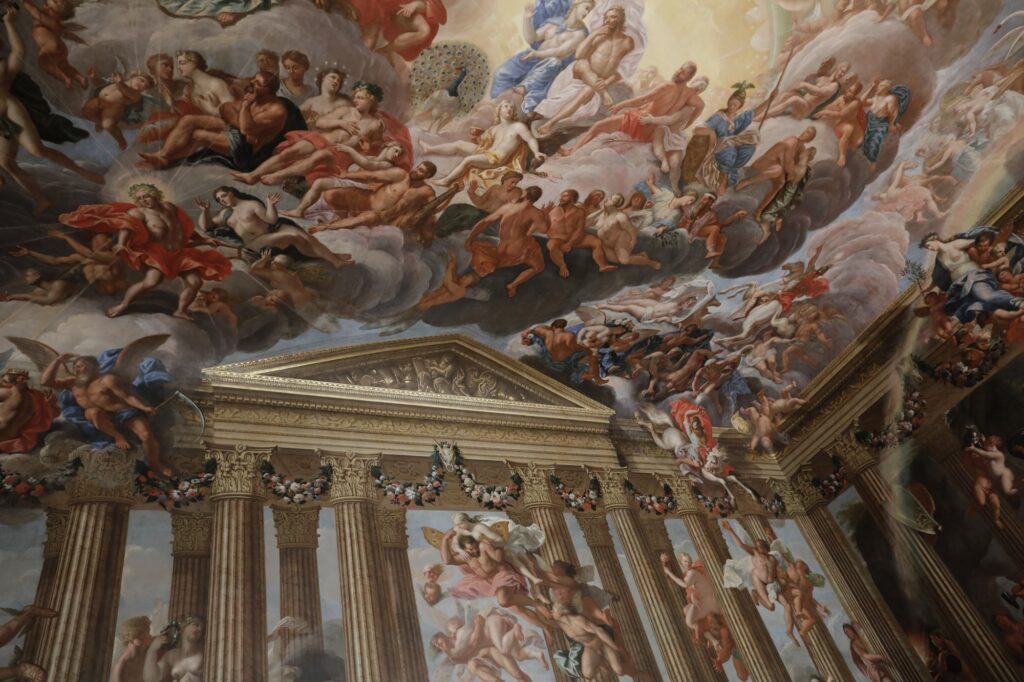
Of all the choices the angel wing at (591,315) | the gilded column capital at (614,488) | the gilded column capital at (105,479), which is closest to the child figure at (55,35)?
the gilded column capital at (105,479)

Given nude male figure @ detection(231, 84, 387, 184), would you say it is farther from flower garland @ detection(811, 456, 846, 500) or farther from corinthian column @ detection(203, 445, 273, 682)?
flower garland @ detection(811, 456, 846, 500)

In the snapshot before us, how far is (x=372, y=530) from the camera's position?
28.7 ft

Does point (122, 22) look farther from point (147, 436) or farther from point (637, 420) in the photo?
point (637, 420)

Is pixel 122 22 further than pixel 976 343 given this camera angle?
No

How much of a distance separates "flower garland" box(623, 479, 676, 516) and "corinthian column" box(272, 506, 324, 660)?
4.57 m

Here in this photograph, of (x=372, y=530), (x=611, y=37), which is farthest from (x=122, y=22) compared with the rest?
(x=372, y=530)

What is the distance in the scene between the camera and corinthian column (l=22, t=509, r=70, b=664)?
6.75 m

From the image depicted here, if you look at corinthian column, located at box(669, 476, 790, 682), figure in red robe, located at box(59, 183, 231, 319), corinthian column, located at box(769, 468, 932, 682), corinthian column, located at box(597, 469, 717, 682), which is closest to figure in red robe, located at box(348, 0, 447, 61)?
figure in red robe, located at box(59, 183, 231, 319)

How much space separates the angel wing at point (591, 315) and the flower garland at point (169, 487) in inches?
209

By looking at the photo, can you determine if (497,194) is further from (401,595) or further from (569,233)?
(401,595)

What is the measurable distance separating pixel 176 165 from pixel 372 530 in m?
4.48

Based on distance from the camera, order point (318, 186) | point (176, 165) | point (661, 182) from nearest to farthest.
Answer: point (176, 165) < point (318, 186) < point (661, 182)

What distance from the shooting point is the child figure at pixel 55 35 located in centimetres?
664

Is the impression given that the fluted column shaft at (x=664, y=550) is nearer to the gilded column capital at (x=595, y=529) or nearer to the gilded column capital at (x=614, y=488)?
the gilded column capital at (x=614, y=488)
